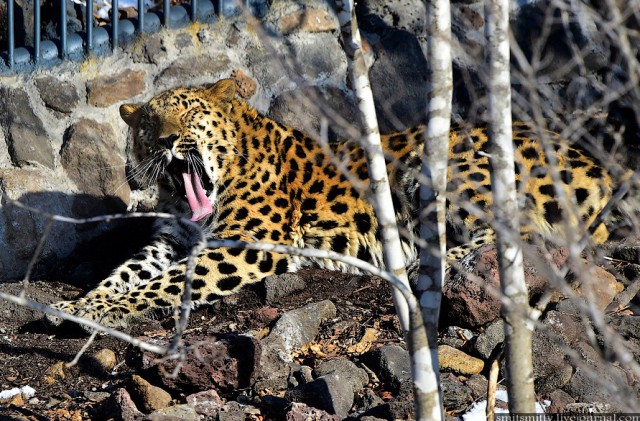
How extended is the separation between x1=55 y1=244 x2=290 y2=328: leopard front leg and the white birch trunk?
2.88m

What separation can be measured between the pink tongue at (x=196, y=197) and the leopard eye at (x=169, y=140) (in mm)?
274

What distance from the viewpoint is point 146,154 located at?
7473mm

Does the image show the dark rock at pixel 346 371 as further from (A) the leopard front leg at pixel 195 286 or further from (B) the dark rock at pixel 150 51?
(B) the dark rock at pixel 150 51

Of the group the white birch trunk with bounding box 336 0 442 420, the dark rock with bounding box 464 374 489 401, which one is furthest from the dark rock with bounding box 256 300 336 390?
the white birch trunk with bounding box 336 0 442 420

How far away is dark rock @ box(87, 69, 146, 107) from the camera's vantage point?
306 inches

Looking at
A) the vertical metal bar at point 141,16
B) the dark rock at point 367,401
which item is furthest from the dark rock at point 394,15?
the dark rock at point 367,401

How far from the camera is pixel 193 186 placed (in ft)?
23.8

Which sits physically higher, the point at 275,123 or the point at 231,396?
the point at 275,123

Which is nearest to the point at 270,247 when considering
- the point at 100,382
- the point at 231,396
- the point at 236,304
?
the point at 231,396

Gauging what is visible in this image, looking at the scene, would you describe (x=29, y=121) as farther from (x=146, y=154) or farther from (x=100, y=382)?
(x=100, y=382)

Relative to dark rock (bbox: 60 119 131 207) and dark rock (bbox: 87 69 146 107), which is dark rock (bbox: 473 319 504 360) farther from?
dark rock (bbox: 87 69 146 107)

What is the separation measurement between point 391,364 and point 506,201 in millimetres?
1593

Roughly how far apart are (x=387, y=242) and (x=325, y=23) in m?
4.63

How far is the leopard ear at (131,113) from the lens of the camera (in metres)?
7.41
